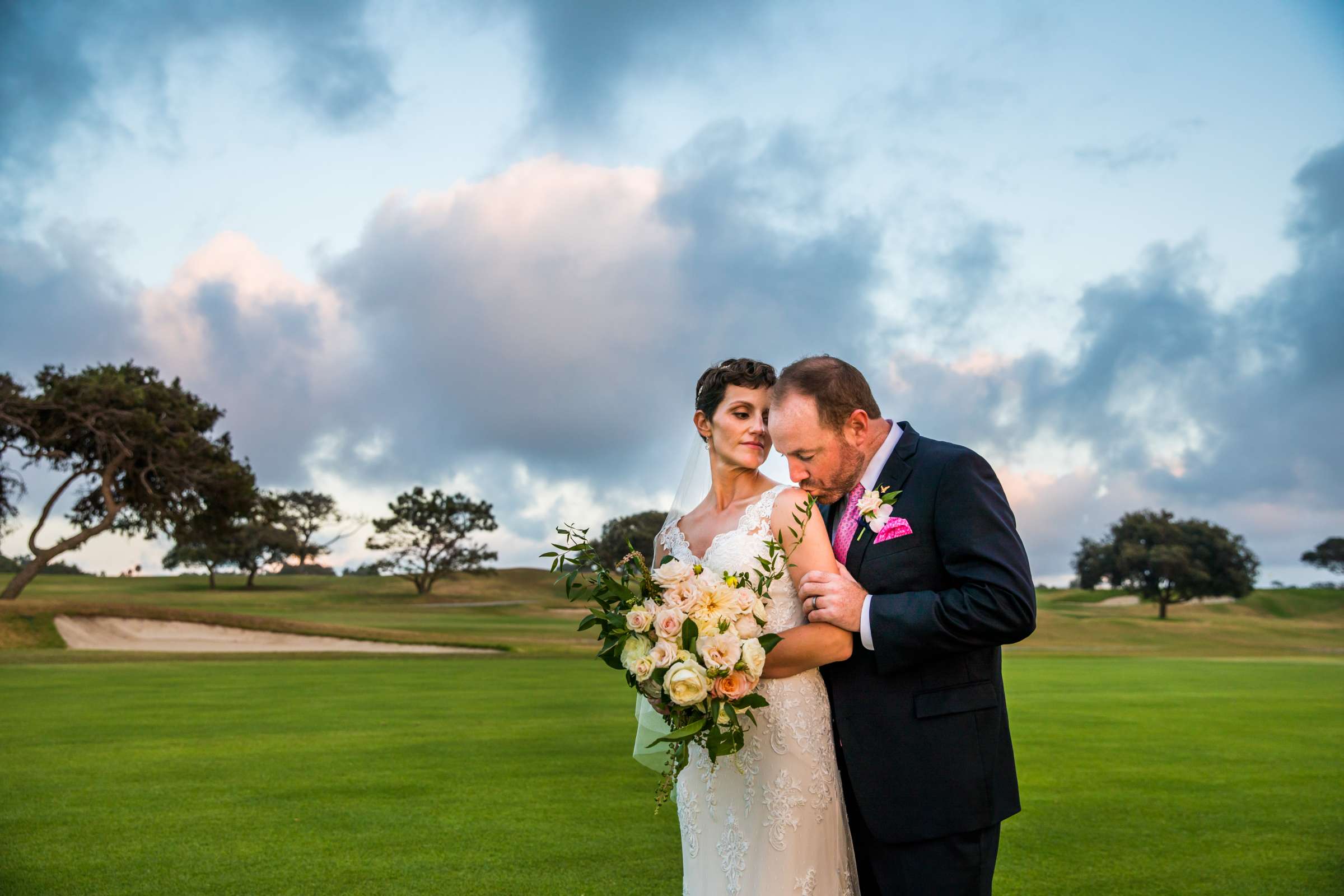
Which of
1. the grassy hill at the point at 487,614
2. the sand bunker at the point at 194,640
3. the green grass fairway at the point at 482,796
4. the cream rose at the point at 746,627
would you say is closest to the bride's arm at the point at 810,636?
the cream rose at the point at 746,627

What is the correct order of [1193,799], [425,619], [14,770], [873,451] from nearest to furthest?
1. [873,451]
2. [1193,799]
3. [14,770]
4. [425,619]

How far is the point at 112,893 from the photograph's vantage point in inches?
213

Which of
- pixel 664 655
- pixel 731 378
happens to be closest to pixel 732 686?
pixel 664 655

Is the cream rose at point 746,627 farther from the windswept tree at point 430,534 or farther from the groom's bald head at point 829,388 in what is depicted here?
the windswept tree at point 430,534

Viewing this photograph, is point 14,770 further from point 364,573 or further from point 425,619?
point 364,573

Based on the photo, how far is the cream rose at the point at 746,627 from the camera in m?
3.04

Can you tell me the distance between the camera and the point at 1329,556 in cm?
9069

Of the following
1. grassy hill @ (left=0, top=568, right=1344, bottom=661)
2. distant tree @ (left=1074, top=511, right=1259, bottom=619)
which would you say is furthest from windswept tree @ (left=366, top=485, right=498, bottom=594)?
distant tree @ (left=1074, top=511, right=1259, bottom=619)

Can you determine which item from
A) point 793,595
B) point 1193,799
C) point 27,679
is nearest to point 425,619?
point 27,679

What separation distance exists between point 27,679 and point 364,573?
199ft

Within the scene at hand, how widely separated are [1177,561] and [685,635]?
69.5 m

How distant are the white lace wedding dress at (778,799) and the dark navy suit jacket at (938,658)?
0.24 meters

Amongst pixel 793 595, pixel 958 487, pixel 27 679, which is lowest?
pixel 27 679

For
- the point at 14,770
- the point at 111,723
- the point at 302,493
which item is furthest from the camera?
the point at 302,493
